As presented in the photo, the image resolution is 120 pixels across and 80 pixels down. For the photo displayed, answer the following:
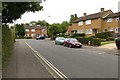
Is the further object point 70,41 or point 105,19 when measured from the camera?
point 105,19

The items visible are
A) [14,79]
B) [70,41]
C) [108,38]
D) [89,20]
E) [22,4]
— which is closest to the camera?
[14,79]

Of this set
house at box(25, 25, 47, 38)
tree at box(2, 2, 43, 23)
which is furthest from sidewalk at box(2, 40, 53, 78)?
house at box(25, 25, 47, 38)

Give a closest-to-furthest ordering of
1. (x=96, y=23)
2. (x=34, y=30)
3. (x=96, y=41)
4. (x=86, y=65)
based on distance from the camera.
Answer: (x=86, y=65) < (x=96, y=41) < (x=96, y=23) < (x=34, y=30)

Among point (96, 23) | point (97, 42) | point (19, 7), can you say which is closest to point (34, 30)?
point (96, 23)

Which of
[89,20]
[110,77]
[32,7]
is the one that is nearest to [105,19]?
[89,20]

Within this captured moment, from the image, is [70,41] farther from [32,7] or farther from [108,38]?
[32,7]

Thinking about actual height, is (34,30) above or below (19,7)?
above

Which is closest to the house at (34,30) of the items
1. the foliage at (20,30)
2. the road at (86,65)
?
the foliage at (20,30)

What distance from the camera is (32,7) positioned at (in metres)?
20.9

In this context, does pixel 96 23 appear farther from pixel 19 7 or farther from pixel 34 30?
pixel 34 30

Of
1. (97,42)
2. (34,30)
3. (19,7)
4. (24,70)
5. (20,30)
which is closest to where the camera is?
(24,70)

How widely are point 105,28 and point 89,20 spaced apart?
820 cm

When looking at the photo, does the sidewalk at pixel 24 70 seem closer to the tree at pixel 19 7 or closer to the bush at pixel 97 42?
the tree at pixel 19 7

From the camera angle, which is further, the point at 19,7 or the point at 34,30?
the point at 34,30
